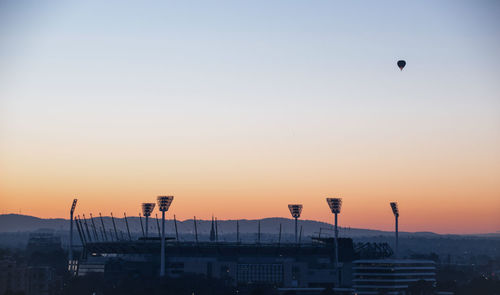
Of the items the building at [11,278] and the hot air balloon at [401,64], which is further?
the hot air balloon at [401,64]

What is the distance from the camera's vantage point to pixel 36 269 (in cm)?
18938

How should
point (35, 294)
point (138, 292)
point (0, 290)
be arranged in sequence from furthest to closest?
1. point (138, 292)
2. point (35, 294)
3. point (0, 290)

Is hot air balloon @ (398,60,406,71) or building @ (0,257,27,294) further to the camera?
hot air balloon @ (398,60,406,71)

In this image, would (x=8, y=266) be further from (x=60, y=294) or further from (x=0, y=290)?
(x=60, y=294)

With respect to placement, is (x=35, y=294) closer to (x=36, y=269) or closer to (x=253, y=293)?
(x=36, y=269)

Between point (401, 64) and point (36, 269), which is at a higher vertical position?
point (401, 64)

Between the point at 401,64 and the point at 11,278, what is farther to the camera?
the point at 401,64

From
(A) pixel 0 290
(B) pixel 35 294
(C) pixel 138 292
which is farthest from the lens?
(C) pixel 138 292

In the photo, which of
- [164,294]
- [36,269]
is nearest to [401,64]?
[164,294]

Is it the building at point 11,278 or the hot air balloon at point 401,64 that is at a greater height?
the hot air balloon at point 401,64

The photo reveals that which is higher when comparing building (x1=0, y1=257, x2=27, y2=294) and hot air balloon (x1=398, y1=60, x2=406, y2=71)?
→ hot air balloon (x1=398, y1=60, x2=406, y2=71)

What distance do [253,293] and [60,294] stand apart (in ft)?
154

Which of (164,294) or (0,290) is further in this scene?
(164,294)

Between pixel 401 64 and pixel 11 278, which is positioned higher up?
pixel 401 64
